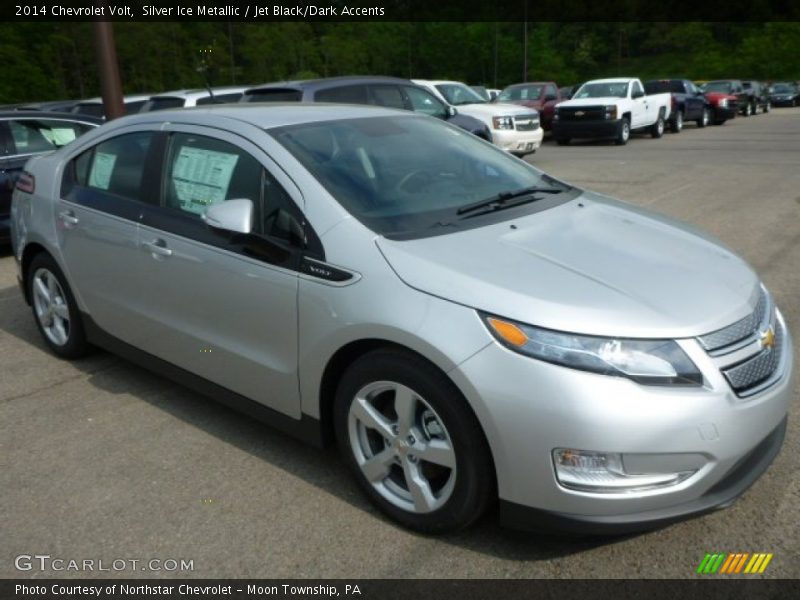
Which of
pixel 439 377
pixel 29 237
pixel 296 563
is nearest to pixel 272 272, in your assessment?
pixel 439 377

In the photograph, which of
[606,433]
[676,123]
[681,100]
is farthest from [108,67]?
[681,100]

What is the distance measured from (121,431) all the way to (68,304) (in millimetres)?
1140

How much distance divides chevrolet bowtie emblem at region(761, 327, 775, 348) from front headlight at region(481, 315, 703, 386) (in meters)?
0.47

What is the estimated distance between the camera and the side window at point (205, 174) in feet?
11.6

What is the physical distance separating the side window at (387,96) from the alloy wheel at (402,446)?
334 inches

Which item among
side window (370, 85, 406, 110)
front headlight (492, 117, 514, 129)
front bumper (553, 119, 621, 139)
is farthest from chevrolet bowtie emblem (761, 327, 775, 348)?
front bumper (553, 119, 621, 139)

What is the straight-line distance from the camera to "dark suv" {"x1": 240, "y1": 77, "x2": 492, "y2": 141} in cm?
1034

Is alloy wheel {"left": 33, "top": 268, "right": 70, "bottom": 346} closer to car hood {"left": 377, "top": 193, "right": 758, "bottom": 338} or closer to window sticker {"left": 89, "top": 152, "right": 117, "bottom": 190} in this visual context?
window sticker {"left": 89, "top": 152, "right": 117, "bottom": 190}

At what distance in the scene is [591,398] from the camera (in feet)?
8.10

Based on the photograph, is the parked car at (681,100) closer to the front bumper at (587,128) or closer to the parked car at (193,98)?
the front bumper at (587,128)

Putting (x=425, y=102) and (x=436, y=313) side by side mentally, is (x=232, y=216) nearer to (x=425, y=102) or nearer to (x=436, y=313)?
(x=436, y=313)

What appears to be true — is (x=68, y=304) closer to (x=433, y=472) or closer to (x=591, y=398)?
(x=433, y=472)

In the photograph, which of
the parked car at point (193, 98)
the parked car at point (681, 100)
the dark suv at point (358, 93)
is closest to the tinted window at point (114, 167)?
the dark suv at point (358, 93)

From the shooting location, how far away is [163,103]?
14219 millimetres
